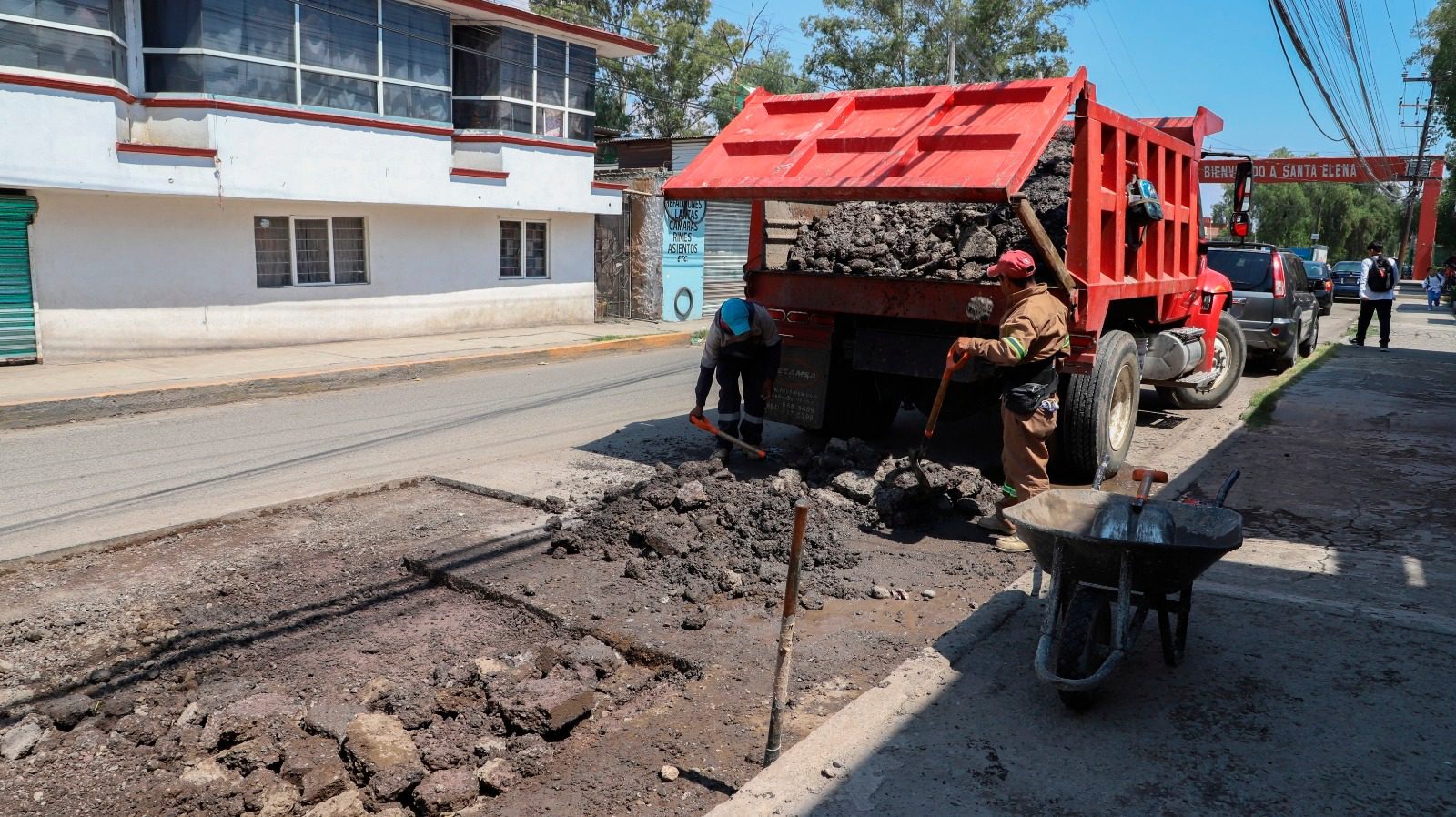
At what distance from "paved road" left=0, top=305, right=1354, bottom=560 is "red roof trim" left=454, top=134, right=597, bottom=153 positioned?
228 inches

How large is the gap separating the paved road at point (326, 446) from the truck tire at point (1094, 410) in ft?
3.27

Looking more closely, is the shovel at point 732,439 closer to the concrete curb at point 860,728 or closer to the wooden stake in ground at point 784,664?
the concrete curb at point 860,728

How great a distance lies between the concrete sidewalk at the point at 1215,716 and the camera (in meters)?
3.11

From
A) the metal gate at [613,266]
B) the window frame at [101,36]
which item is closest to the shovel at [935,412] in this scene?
the window frame at [101,36]

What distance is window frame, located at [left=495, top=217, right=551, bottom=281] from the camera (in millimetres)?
16938

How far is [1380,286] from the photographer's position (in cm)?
1608

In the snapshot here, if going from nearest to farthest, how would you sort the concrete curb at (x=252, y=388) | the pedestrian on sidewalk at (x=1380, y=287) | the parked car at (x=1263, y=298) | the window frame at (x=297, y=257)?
the concrete curb at (x=252, y=388)
the parked car at (x=1263, y=298)
the window frame at (x=297, y=257)
the pedestrian on sidewalk at (x=1380, y=287)

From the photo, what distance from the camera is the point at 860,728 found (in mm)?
3520

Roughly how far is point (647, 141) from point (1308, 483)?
19906 millimetres

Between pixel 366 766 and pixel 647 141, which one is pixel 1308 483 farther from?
pixel 647 141

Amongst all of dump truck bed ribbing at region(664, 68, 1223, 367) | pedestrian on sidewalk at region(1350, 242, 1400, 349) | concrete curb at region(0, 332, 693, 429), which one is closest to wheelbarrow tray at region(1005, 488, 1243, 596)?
dump truck bed ribbing at region(664, 68, 1223, 367)

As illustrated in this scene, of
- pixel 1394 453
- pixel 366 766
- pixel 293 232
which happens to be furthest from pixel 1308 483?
pixel 293 232

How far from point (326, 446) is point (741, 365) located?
3.49 metres

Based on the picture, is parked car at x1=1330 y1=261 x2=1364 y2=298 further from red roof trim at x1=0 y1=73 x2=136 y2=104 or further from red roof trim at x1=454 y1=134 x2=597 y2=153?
red roof trim at x1=0 y1=73 x2=136 y2=104
